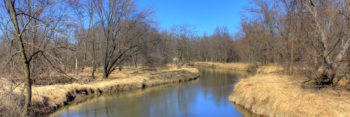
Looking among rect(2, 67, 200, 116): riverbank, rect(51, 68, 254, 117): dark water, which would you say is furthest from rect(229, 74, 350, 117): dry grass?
rect(2, 67, 200, 116): riverbank

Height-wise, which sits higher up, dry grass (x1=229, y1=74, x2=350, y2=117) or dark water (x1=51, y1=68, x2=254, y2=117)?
dry grass (x1=229, y1=74, x2=350, y2=117)

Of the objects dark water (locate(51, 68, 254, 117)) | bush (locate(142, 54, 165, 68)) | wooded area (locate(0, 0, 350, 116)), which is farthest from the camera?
bush (locate(142, 54, 165, 68))

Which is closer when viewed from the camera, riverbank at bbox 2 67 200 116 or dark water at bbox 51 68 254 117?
riverbank at bbox 2 67 200 116

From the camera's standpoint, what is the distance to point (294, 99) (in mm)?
8875

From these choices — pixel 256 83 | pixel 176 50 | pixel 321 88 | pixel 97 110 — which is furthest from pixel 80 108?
pixel 176 50

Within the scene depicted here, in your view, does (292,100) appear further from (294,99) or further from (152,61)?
(152,61)

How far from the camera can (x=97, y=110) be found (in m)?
11.7

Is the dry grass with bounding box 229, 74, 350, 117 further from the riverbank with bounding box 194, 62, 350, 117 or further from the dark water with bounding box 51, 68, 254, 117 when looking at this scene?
the dark water with bounding box 51, 68, 254, 117

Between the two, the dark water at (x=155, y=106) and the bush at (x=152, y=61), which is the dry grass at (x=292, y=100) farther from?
the bush at (x=152, y=61)

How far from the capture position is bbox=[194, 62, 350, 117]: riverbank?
760 cm

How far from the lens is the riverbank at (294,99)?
7598mm

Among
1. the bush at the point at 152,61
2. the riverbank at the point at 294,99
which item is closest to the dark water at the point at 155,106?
the riverbank at the point at 294,99

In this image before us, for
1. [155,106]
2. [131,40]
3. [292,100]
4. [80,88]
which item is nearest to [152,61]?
[131,40]

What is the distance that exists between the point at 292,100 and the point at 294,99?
99 mm
